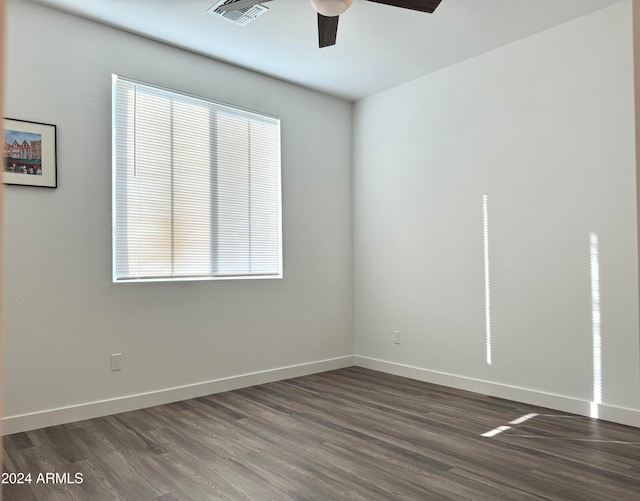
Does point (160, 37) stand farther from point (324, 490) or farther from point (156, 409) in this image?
point (324, 490)

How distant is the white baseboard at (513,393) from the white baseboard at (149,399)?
0.64 m

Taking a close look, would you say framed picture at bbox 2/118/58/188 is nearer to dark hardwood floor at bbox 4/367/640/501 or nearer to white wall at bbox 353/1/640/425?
dark hardwood floor at bbox 4/367/640/501

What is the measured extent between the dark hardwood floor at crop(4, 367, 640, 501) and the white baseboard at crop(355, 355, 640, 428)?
9 cm

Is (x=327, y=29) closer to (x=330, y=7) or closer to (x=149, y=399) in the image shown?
(x=330, y=7)

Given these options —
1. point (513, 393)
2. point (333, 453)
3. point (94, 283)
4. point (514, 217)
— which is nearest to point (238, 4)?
point (94, 283)

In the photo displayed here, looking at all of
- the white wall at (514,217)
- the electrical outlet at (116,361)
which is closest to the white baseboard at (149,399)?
the electrical outlet at (116,361)

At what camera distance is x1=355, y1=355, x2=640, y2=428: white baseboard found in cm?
306

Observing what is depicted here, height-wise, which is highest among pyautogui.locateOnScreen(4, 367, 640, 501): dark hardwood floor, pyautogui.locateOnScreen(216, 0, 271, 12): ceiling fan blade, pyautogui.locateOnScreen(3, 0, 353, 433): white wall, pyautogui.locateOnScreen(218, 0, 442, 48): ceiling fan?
pyautogui.locateOnScreen(216, 0, 271, 12): ceiling fan blade

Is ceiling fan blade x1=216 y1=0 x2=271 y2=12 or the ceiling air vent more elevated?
the ceiling air vent

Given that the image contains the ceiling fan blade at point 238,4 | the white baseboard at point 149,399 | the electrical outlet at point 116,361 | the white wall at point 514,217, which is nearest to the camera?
the ceiling fan blade at point 238,4

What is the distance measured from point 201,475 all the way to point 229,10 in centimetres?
274

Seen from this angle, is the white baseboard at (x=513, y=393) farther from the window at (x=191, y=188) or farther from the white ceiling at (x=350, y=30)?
the white ceiling at (x=350, y=30)

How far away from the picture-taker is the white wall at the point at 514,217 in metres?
Result: 3.12

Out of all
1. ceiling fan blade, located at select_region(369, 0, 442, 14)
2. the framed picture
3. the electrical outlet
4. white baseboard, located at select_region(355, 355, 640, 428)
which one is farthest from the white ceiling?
white baseboard, located at select_region(355, 355, 640, 428)
